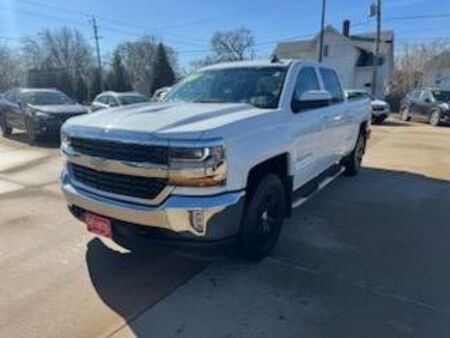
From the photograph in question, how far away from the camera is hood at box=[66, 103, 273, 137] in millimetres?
3406

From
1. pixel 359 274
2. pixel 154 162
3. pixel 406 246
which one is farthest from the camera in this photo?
pixel 406 246

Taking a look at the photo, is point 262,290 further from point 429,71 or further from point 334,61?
point 429,71

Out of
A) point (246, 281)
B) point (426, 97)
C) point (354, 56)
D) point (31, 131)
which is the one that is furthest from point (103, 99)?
point (354, 56)

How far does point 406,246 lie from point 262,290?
192 centimetres

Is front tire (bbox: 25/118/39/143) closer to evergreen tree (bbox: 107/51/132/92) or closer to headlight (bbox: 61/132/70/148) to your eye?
headlight (bbox: 61/132/70/148)

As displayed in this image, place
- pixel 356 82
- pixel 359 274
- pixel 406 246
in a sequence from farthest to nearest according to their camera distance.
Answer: pixel 356 82, pixel 406 246, pixel 359 274

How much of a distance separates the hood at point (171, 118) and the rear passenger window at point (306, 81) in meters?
0.78

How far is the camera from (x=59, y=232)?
5.07 m

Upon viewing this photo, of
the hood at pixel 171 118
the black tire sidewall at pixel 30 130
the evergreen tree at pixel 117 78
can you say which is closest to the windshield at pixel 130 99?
the black tire sidewall at pixel 30 130

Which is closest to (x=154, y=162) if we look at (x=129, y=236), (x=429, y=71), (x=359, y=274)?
(x=129, y=236)

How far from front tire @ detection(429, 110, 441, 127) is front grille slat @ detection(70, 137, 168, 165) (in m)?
19.3

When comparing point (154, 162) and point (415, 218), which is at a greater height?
point (154, 162)

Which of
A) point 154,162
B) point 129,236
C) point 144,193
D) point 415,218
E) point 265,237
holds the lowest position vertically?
point 415,218

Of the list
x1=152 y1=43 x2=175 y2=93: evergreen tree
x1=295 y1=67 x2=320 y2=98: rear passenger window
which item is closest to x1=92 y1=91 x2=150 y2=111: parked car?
x1=295 y1=67 x2=320 y2=98: rear passenger window
